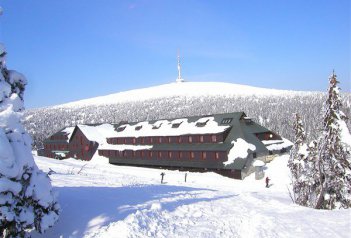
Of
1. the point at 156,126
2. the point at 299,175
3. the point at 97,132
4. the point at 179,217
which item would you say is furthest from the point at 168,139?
the point at 179,217

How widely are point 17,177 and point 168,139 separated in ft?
168

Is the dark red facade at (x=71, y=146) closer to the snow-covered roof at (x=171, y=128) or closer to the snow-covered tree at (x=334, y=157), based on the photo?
the snow-covered roof at (x=171, y=128)

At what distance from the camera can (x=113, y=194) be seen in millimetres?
17609

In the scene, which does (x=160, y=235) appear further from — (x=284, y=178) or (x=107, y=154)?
(x=107, y=154)

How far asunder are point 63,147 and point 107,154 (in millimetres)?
17699

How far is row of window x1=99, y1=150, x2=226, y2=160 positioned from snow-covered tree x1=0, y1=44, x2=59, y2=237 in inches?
1672

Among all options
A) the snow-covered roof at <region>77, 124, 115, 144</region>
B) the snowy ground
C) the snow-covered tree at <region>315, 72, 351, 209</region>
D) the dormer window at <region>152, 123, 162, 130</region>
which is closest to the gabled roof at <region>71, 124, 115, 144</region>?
the snow-covered roof at <region>77, 124, 115, 144</region>

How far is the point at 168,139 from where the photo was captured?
61188mm

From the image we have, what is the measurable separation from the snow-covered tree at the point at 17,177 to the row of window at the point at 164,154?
1672 inches

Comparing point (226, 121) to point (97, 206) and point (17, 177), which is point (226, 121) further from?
point (17, 177)

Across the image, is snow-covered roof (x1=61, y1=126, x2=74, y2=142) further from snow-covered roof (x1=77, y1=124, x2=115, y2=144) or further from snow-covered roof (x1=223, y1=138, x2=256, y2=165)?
snow-covered roof (x1=223, y1=138, x2=256, y2=165)

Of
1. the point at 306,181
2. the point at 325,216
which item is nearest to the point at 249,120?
the point at 306,181

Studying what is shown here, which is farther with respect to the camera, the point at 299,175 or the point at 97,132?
→ the point at 97,132

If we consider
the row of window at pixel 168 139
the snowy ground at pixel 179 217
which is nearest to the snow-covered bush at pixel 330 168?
the snowy ground at pixel 179 217
